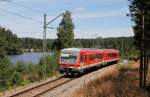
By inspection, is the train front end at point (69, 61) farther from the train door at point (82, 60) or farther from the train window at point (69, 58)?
the train door at point (82, 60)

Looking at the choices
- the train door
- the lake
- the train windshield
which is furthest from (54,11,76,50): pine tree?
the train windshield

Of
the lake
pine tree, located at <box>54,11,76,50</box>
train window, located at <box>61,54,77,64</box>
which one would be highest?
pine tree, located at <box>54,11,76,50</box>

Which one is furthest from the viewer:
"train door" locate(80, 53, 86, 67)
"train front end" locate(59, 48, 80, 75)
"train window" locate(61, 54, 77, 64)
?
"train door" locate(80, 53, 86, 67)

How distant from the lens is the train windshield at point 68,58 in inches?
1383

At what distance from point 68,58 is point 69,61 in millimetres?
329

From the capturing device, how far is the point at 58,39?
289 feet

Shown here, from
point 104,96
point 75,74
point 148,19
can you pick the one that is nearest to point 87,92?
point 104,96

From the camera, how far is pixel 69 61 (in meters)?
35.4

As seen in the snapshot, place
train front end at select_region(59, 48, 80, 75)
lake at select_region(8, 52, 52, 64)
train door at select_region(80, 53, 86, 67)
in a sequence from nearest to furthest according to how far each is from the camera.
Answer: train front end at select_region(59, 48, 80, 75), train door at select_region(80, 53, 86, 67), lake at select_region(8, 52, 52, 64)

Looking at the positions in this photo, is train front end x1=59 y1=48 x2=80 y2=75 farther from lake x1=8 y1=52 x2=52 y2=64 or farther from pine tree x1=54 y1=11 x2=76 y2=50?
pine tree x1=54 y1=11 x2=76 y2=50

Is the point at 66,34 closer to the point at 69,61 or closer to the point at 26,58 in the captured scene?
the point at 26,58

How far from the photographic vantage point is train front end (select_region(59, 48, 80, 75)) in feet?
115

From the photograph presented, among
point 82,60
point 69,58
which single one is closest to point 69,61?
point 69,58

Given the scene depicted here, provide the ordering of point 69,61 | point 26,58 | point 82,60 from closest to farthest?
point 69,61
point 82,60
point 26,58
